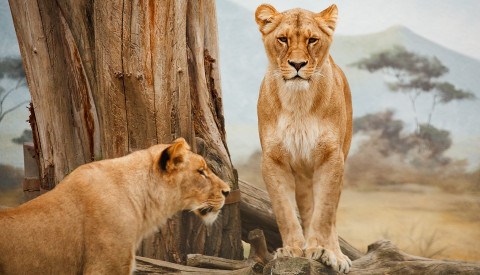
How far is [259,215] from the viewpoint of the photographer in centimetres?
547

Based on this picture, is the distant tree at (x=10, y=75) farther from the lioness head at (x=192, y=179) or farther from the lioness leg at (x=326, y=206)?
the lioness leg at (x=326, y=206)

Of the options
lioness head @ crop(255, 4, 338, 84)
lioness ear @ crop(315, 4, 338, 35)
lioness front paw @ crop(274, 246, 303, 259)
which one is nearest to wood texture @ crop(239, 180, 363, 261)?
lioness front paw @ crop(274, 246, 303, 259)

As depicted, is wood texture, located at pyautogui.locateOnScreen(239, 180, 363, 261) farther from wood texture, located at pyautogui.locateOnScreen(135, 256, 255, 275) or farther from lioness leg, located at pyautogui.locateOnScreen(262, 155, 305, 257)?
wood texture, located at pyautogui.locateOnScreen(135, 256, 255, 275)

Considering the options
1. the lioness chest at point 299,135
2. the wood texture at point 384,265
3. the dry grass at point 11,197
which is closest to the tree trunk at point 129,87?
the lioness chest at point 299,135

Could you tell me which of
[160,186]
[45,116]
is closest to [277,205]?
[160,186]

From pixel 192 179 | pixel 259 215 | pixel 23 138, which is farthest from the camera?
pixel 23 138

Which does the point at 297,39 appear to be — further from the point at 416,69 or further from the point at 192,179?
the point at 416,69

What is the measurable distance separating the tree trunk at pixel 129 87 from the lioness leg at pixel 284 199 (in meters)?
0.64

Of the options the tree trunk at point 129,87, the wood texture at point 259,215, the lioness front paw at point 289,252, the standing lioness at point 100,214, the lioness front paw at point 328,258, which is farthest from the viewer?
the wood texture at point 259,215

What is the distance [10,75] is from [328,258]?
7.79m

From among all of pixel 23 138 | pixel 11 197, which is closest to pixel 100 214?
pixel 11 197

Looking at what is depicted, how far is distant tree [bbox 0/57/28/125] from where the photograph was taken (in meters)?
9.95

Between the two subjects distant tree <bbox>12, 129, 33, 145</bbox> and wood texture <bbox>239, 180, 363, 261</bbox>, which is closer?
wood texture <bbox>239, 180, 363, 261</bbox>

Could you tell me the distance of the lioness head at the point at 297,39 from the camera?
4004mm
